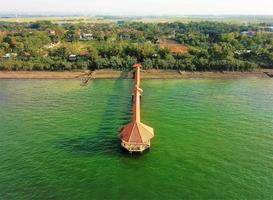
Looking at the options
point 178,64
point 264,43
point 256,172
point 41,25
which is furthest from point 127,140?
point 41,25

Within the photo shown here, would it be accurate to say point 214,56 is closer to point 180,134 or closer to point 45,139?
point 180,134

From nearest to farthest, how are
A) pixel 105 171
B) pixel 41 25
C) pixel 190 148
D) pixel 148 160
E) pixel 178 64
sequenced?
pixel 105 171
pixel 148 160
pixel 190 148
pixel 178 64
pixel 41 25

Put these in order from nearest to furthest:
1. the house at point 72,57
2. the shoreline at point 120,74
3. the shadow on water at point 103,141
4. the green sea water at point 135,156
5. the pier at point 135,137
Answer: the green sea water at point 135,156 → the pier at point 135,137 → the shadow on water at point 103,141 → the shoreline at point 120,74 → the house at point 72,57

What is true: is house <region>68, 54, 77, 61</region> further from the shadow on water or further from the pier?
the pier

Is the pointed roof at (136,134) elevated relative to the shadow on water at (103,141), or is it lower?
elevated

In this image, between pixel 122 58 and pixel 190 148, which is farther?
pixel 122 58

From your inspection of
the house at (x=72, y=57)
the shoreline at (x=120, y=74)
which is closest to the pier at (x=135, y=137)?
the shoreline at (x=120, y=74)

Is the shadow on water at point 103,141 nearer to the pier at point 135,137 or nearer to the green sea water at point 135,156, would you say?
the green sea water at point 135,156
